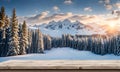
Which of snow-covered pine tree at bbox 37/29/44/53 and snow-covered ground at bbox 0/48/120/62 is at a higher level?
snow-covered pine tree at bbox 37/29/44/53

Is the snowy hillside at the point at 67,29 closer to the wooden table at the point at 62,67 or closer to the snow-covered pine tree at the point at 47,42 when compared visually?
the snow-covered pine tree at the point at 47,42

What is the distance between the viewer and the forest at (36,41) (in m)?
4.22

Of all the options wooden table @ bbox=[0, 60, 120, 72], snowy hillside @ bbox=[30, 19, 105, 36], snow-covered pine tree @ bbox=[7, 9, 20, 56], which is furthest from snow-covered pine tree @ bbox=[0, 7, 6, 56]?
wooden table @ bbox=[0, 60, 120, 72]

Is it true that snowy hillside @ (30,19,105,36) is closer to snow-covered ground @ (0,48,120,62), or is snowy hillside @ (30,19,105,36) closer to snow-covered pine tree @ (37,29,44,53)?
snow-covered pine tree @ (37,29,44,53)

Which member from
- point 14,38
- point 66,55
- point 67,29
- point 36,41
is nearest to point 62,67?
point 66,55

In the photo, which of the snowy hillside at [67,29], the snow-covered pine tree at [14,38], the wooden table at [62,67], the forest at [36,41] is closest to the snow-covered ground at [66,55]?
the forest at [36,41]

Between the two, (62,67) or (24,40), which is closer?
(62,67)

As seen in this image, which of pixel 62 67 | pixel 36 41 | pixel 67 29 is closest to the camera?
pixel 62 67

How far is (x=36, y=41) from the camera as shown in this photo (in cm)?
439

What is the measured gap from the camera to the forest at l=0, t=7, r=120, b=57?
4219mm

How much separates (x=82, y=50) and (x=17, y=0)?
1442 mm

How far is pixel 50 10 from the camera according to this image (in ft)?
14.7

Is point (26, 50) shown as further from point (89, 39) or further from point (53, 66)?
point (53, 66)

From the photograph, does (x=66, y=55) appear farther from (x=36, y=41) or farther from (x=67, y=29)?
(x=36, y=41)
